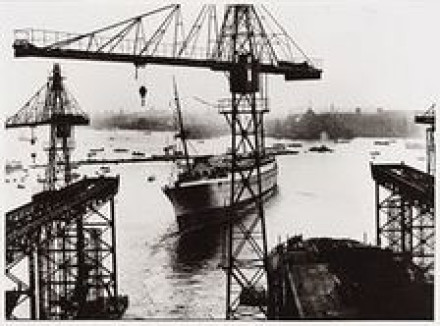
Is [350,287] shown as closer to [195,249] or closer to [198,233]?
[195,249]

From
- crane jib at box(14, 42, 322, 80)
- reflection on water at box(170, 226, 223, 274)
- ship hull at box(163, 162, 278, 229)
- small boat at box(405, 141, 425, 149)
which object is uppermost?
crane jib at box(14, 42, 322, 80)

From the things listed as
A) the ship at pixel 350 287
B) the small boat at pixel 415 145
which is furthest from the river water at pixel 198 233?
the ship at pixel 350 287

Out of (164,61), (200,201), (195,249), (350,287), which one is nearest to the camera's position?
(350,287)

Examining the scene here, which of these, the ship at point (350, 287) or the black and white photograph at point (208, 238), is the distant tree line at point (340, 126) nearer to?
the black and white photograph at point (208, 238)

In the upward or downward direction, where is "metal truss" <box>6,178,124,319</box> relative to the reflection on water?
upward

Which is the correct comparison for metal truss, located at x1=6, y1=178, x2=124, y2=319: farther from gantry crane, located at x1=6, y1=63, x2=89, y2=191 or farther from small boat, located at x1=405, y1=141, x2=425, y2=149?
small boat, located at x1=405, y1=141, x2=425, y2=149

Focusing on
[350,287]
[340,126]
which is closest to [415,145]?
[340,126]

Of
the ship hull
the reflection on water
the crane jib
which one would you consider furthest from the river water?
the crane jib

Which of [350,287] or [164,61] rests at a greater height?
[164,61]

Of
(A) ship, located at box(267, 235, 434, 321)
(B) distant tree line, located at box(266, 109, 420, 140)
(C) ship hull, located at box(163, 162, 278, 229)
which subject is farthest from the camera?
(C) ship hull, located at box(163, 162, 278, 229)

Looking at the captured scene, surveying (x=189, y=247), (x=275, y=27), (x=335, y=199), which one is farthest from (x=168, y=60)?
(x=335, y=199)
